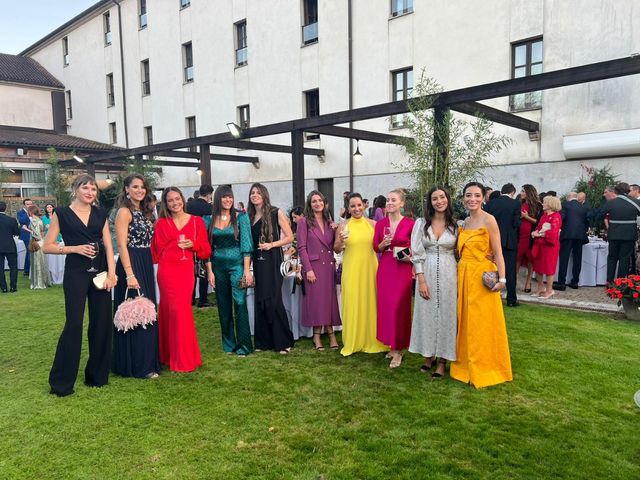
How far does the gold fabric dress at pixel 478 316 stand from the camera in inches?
169

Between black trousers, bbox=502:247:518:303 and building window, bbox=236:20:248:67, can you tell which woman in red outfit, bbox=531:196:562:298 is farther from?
building window, bbox=236:20:248:67

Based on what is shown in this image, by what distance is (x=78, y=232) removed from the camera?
419 centimetres

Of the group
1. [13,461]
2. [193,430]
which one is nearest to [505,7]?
[193,430]

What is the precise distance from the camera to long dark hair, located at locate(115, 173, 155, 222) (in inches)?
182

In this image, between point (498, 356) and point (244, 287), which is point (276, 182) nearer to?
point (244, 287)

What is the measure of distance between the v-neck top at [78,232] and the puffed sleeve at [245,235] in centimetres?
145

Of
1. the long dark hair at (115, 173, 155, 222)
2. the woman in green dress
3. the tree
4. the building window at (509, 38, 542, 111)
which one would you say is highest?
the building window at (509, 38, 542, 111)

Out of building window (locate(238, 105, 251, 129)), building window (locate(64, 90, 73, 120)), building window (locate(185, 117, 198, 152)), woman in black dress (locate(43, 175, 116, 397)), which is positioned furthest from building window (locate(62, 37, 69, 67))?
woman in black dress (locate(43, 175, 116, 397))

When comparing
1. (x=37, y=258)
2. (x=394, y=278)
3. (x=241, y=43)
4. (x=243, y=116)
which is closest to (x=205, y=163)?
(x=37, y=258)

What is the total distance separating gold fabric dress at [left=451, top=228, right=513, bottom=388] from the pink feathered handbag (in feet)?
10.0

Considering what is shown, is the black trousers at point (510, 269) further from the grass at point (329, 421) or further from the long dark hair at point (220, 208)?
the long dark hair at point (220, 208)

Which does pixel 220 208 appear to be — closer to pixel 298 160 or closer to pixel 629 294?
pixel 629 294

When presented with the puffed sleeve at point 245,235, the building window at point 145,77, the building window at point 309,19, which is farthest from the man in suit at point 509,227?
the building window at point 145,77

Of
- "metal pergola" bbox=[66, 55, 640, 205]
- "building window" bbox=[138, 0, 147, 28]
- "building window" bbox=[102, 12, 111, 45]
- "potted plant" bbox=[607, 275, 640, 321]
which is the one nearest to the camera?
"potted plant" bbox=[607, 275, 640, 321]
